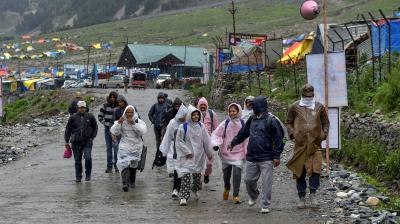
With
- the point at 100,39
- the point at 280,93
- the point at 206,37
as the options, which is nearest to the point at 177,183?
the point at 280,93

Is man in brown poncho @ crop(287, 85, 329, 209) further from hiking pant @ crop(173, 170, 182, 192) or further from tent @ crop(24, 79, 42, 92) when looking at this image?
tent @ crop(24, 79, 42, 92)

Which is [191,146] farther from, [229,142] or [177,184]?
[177,184]

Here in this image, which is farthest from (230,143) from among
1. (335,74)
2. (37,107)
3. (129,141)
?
(37,107)

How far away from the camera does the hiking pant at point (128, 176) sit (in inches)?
511

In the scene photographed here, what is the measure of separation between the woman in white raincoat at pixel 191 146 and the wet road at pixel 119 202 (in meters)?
0.54

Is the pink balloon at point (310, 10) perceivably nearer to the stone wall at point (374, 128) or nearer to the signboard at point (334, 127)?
the signboard at point (334, 127)

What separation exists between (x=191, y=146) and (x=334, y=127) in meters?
3.17

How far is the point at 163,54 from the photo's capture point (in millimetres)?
77812

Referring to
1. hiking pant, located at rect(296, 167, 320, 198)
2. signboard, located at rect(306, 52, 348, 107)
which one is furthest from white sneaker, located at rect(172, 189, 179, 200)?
signboard, located at rect(306, 52, 348, 107)

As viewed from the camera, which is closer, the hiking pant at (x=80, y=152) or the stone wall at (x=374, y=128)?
the stone wall at (x=374, y=128)

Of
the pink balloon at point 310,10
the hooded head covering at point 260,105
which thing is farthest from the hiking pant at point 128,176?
the pink balloon at point 310,10

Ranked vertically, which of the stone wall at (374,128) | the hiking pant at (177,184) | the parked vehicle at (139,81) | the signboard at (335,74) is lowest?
the hiking pant at (177,184)

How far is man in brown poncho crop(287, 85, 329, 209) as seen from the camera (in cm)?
1049

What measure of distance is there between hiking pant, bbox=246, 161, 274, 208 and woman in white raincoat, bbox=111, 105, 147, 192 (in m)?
2.83
